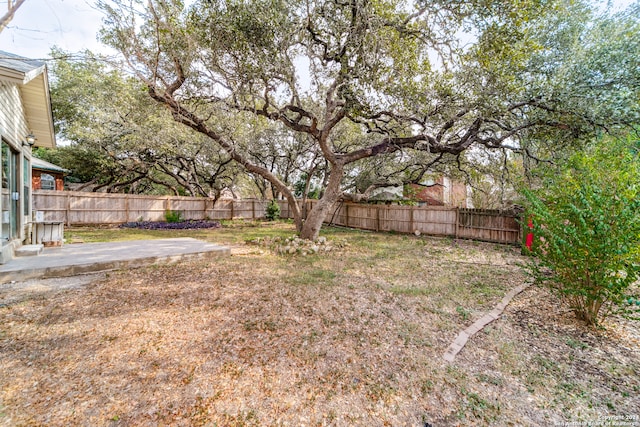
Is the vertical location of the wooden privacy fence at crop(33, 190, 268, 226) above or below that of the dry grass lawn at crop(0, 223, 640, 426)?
above

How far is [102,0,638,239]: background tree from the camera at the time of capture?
4.81m

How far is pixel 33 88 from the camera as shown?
5348mm

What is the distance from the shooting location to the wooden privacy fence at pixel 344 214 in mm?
9180

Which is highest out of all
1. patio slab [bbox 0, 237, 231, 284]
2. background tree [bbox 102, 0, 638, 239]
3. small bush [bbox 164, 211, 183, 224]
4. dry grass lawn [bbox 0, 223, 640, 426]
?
background tree [bbox 102, 0, 638, 239]

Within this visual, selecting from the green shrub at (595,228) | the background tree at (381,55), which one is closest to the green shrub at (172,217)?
the background tree at (381,55)

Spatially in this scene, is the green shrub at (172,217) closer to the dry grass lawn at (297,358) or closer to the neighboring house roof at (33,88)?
the neighboring house roof at (33,88)

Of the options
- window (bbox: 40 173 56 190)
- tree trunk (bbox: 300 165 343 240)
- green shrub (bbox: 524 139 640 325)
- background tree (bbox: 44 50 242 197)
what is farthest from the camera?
window (bbox: 40 173 56 190)

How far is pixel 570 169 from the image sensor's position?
11.4 ft

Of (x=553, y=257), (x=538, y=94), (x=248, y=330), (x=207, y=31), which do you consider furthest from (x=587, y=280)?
(x=207, y=31)

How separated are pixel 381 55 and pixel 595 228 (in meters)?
4.57

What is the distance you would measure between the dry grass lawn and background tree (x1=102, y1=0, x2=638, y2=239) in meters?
4.14

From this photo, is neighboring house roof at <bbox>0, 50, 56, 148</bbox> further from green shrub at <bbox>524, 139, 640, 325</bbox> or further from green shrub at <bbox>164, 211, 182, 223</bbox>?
green shrub at <bbox>524, 139, 640, 325</bbox>

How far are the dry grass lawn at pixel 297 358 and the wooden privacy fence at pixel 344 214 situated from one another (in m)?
5.68

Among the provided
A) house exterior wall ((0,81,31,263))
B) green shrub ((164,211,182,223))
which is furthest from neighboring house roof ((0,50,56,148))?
green shrub ((164,211,182,223))
